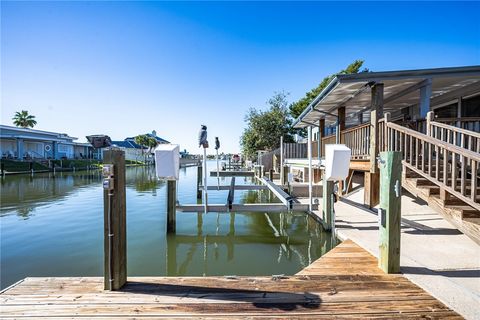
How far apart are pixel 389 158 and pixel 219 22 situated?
11.0 metres

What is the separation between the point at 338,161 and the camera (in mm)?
4848

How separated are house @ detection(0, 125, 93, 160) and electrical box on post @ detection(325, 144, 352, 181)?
40140 millimetres

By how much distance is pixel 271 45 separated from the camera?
14.7m

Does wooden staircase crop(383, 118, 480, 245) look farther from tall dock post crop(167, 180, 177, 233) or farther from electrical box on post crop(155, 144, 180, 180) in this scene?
tall dock post crop(167, 180, 177, 233)

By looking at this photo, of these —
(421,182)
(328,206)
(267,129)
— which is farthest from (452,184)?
(267,129)

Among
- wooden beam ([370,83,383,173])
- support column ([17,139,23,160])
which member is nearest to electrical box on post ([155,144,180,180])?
wooden beam ([370,83,383,173])

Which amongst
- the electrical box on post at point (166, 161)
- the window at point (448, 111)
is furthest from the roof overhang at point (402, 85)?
the electrical box on post at point (166, 161)

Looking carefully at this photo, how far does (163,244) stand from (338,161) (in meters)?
4.10

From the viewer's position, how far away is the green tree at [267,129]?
2733 centimetres

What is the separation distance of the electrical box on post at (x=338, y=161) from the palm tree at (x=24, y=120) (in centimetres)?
5188

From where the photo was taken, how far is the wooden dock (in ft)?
7.44

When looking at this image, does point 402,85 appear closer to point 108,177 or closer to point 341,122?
point 341,122

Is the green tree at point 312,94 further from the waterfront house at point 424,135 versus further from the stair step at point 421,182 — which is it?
the stair step at point 421,182

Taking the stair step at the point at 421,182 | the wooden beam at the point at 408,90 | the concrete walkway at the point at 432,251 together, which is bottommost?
the concrete walkway at the point at 432,251
